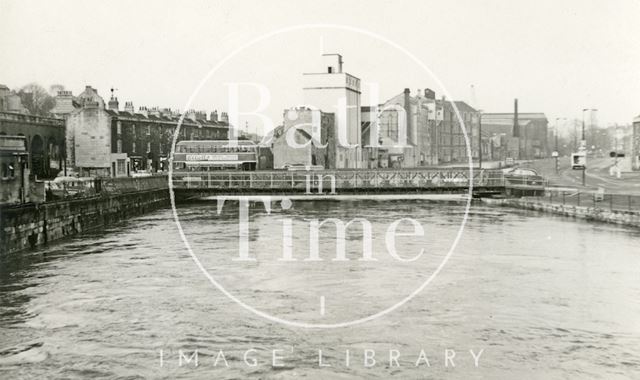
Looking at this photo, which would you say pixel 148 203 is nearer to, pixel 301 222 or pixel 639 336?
pixel 301 222

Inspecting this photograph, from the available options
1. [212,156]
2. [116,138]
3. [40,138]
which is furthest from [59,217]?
[212,156]

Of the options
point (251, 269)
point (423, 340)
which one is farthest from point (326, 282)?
point (423, 340)

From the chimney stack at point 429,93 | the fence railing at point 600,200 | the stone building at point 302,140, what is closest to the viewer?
the fence railing at point 600,200

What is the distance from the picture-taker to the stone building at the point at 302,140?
77.9 metres

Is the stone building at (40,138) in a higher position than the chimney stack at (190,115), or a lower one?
lower

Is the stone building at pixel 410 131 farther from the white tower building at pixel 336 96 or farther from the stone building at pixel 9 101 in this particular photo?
the stone building at pixel 9 101

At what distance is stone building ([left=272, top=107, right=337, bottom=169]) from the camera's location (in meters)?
77.9

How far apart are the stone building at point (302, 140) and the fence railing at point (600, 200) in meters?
28.3

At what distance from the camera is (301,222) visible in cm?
4334

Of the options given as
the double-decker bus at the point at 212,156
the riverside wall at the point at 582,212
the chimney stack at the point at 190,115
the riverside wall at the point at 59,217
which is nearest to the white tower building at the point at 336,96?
the double-decker bus at the point at 212,156

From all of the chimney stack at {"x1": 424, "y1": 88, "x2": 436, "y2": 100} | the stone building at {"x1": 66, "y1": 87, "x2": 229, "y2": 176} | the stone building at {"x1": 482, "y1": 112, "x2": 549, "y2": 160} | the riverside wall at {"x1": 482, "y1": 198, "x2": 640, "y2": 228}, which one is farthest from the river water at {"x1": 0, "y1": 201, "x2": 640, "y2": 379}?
the stone building at {"x1": 482, "y1": 112, "x2": 549, "y2": 160}

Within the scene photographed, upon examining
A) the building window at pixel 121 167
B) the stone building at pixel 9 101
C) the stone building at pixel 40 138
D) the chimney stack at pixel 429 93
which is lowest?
A: the building window at pixel 121 167

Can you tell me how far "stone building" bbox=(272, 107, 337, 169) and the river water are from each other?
143ft

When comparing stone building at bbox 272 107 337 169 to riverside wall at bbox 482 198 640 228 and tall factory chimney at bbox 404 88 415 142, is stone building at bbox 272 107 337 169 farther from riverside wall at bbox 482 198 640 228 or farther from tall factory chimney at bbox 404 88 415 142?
tall factory chimney at bbox 404 88 415 142
